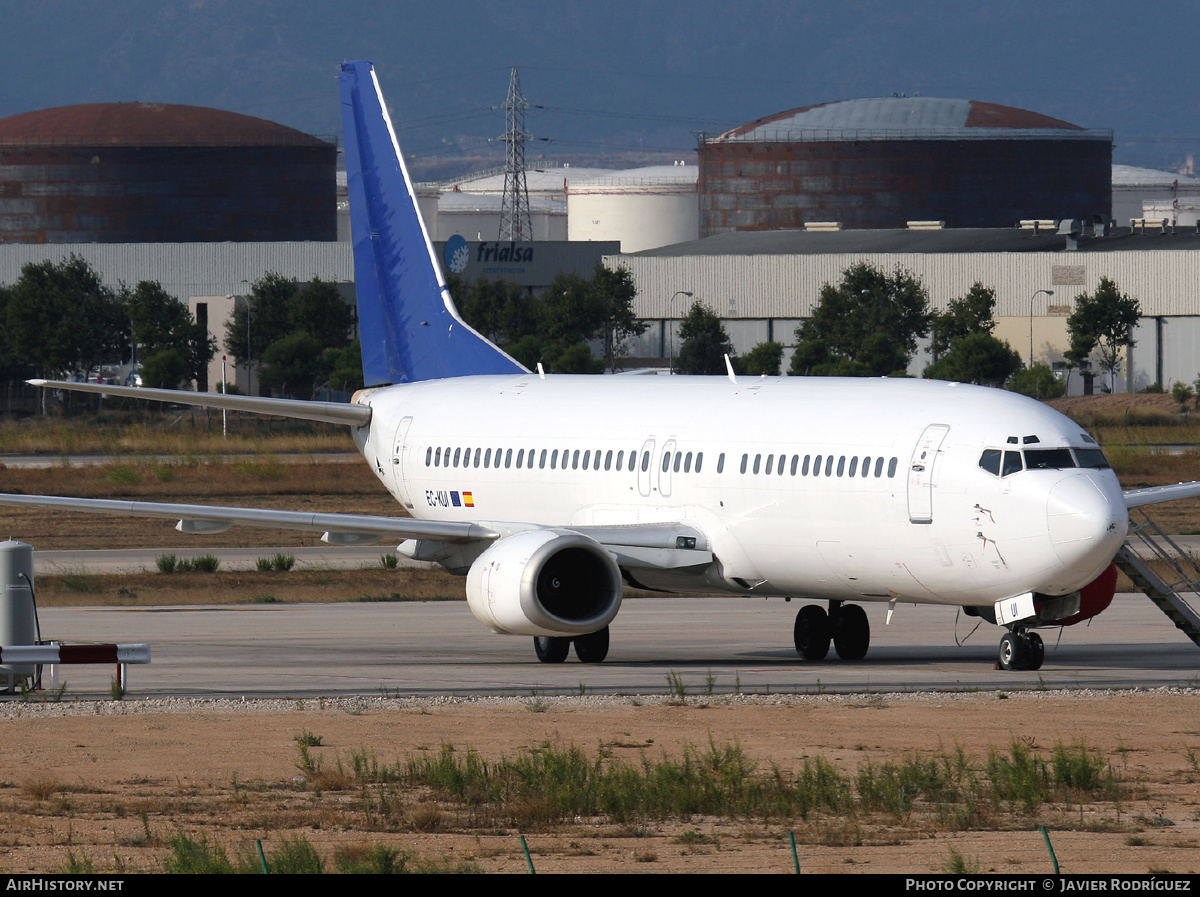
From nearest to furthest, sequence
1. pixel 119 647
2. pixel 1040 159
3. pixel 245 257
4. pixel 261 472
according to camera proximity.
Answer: pixel 119 647 < pixel 261 472 < pixel 245 257 < pixel 1040 159

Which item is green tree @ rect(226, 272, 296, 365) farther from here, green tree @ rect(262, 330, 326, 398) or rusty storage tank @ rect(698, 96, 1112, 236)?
rusty storage tank @ rect(698, 96, 1112, 236)

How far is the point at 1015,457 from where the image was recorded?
25062mm

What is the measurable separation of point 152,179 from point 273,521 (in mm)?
151223

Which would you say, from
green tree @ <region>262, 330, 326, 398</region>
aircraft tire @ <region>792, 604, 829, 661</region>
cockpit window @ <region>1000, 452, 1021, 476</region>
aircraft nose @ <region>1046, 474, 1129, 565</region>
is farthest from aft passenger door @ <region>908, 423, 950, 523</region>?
green tree @ <region>262, 330, 326, 398</region>

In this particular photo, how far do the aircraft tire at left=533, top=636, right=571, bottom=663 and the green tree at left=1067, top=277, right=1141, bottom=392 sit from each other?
99.8 m

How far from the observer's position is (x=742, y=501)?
2764 centimetres

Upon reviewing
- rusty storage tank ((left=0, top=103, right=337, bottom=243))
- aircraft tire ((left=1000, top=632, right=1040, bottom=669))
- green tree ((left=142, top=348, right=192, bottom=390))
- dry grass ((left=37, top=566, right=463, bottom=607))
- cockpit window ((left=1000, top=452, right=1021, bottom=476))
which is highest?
rusty storage tank ((left=0, top=103, right=337, bottom=243))

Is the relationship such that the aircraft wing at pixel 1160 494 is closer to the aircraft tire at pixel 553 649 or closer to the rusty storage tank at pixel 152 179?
the aircraft tire at pixel 553 649

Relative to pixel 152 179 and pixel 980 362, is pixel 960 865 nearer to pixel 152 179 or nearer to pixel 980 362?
pixel 980 362

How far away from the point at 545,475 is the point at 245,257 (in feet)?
390

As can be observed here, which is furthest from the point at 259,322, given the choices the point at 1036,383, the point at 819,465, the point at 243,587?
the point at 819,465

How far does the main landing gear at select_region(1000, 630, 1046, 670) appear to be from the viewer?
26.4 m

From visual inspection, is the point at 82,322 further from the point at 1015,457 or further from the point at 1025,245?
the point at 1015,457
